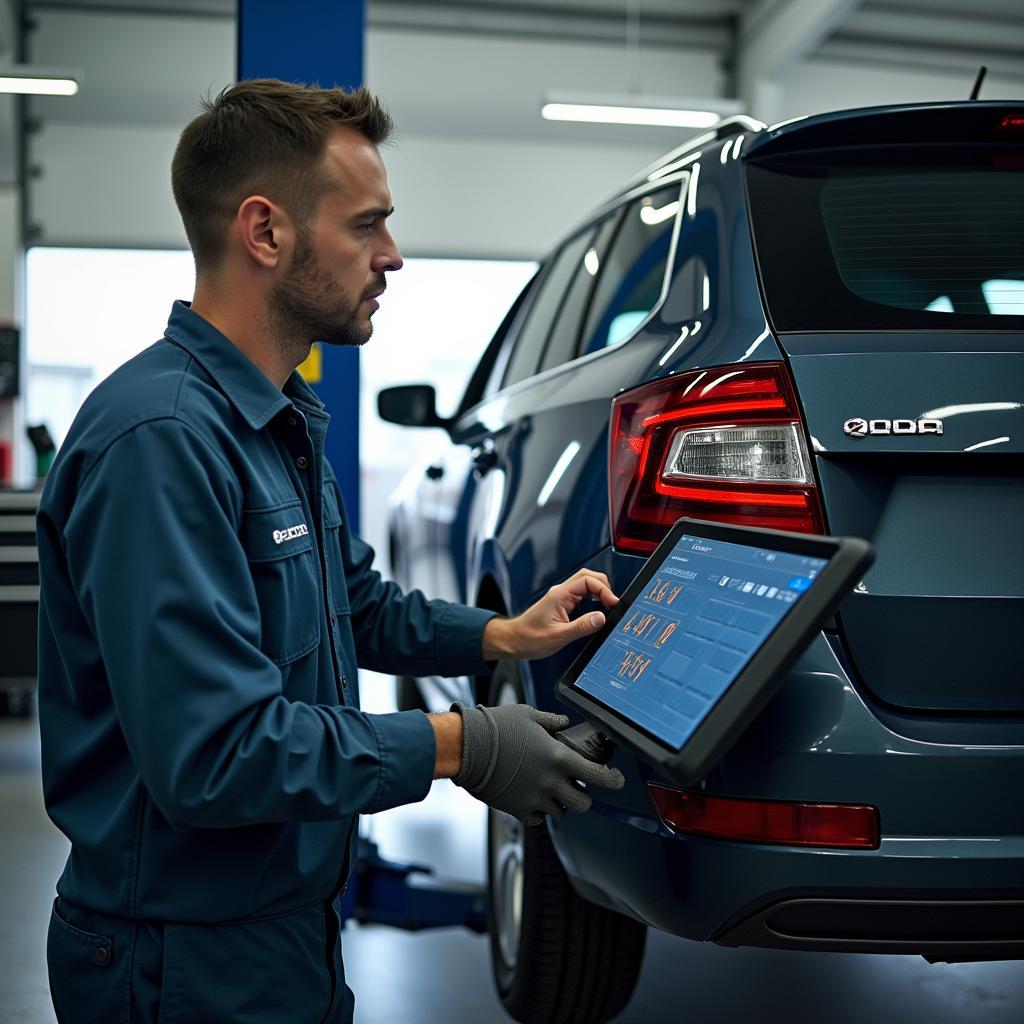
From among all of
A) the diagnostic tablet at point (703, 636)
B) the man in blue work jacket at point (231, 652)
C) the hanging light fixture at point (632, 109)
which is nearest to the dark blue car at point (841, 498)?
the diagnostic tablet at point (703, 636)

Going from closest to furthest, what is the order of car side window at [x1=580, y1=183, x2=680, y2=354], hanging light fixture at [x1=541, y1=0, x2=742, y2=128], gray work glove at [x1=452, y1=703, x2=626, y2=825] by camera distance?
gray work glove at [x1=452, y1=703, x2=626, y2=825]
car side window at [x1=580, y1=183, x2=680, y2=354]
hanging light fixture at [x1=541, y1=0, x2=742, y2=128]

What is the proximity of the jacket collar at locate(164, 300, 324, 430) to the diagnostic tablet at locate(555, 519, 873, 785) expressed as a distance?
1.60 feet

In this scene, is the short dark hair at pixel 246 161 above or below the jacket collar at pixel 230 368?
above

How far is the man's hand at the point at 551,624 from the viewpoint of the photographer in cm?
164

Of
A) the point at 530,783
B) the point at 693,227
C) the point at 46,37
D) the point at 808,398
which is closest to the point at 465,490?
the point at 693,227

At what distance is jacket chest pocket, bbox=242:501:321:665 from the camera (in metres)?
1.33

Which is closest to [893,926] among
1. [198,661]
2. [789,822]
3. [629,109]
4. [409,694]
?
[789,822]

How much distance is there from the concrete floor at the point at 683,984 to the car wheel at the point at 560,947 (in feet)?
0.86

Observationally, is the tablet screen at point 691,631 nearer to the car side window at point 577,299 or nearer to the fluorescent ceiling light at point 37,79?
the car side window at point 577,299

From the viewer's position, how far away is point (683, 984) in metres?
2.60

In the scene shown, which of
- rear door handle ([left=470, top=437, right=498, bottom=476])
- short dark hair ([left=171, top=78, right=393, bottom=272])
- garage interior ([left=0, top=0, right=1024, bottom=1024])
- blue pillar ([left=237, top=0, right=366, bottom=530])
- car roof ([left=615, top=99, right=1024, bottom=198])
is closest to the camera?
short dark hair ([left=171, top=78, right=393, bottom=272])

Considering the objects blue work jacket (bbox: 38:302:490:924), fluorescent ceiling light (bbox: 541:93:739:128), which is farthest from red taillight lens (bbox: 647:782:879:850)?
fluorescent ceiling light (bbox: 541:93:739:128)

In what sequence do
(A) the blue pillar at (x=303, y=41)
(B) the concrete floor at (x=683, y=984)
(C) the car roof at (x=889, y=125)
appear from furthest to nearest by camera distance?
(A) the blue pillar at (x=303, y=41) < (B) the concrete floor at (x=683, y=984) < (C) the car roof at (x=889, y=125)

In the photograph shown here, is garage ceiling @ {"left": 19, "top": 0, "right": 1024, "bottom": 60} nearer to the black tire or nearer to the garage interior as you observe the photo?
the garage interior
